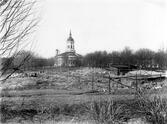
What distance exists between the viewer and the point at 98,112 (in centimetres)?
798

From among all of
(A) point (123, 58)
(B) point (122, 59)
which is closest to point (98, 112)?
(B) point (122, 59)

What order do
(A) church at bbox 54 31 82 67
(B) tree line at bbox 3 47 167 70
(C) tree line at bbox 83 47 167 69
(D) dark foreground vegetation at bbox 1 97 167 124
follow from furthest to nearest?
(A) church at bbox 54 31 82 67 → (C) tree line at bbox 83 47 167 69 → (B) tree line at bbox 3 47 167 70 → (D) dark foreground vegetation at bbox 1 97 167 124

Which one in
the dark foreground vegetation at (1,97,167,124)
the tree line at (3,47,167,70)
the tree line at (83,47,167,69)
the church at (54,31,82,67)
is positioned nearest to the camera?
the dark foreground vegetation at (1,97,167,124)

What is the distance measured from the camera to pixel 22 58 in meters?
5.07

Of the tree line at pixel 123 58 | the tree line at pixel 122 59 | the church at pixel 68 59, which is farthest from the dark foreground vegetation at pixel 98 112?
the church at pixel 68 59

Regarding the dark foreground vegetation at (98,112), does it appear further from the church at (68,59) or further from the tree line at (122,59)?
the church at (68,59)

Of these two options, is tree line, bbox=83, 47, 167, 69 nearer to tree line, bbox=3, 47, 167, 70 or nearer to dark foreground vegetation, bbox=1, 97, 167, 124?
tree line, bbox=3, 47, 167, 70

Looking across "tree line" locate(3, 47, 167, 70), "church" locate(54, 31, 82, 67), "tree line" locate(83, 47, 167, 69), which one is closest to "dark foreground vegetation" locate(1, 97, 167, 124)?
"tree line" locate(3, 47, 167, 70)

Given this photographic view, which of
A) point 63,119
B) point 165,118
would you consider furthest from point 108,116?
point 63,119

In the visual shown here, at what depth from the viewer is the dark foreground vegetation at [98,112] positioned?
7828 millimetres

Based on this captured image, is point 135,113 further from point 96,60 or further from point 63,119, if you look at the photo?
point 96,60

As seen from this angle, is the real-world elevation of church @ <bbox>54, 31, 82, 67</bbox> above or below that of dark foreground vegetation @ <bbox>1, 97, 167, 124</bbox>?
above

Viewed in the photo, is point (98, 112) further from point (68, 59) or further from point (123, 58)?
point (123, 58)

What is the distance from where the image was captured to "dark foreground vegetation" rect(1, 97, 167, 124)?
783 cm
